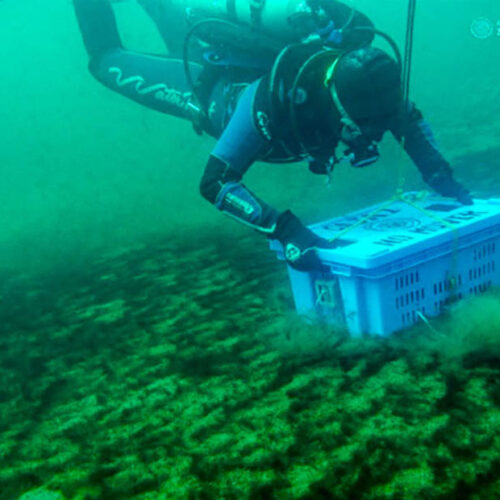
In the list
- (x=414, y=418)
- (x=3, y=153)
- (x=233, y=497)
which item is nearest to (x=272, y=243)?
(x=414, y=418)

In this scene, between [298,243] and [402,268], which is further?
[298,243]

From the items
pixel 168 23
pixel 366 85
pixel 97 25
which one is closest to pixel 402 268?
pixel 366 85

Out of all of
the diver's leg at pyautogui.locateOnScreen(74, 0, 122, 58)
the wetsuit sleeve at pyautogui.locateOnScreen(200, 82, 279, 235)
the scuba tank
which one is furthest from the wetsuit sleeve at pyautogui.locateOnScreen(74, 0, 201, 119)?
the wetsuit sleeve at pyautogui.locateOnScreen(200, 82, 279, 235)

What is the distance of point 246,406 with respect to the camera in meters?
2.80

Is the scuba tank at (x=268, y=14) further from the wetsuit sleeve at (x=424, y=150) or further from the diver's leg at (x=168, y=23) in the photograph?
the wetsuit sleeve at (x=424, y=150)

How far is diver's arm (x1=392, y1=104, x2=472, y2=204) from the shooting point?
13.0ft

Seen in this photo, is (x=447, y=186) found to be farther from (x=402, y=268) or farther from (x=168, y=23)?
(x=168, y=23)

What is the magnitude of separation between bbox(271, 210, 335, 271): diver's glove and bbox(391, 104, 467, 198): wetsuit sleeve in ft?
4.03

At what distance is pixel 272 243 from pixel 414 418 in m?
1.63

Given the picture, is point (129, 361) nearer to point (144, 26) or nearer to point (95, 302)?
point (95, 302)

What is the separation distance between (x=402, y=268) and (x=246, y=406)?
1.20m

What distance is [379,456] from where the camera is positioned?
7.28ft

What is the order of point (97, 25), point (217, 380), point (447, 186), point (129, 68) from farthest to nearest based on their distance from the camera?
point (97, 25)
point (129, 68)
point (447, 186)
point (217, 380)

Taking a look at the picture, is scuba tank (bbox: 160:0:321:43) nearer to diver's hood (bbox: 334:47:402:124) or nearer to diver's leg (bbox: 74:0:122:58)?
diver's hood (bbox: 334:47:402:124)
